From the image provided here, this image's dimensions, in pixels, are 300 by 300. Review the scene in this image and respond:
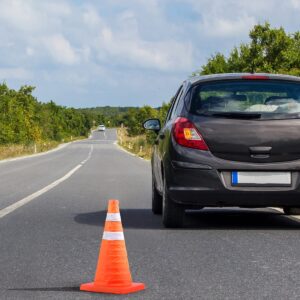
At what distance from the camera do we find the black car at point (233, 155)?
855 centimetres

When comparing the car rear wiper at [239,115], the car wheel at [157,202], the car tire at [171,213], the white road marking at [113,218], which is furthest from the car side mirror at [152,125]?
the white road marking at [113,218]

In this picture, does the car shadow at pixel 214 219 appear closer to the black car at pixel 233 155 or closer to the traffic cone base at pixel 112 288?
the black car at pixel 233 155

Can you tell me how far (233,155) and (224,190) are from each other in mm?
403

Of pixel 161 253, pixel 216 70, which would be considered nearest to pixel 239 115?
pixel 161 253

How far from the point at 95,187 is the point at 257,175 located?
980 cm

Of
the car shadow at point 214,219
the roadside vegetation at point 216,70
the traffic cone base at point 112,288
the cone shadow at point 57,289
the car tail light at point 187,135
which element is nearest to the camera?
the traffic cone base at point 112,288

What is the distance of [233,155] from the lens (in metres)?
8.58

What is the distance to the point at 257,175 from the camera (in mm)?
8562

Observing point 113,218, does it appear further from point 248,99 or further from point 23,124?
point 23,124

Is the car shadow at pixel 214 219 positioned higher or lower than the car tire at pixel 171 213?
lower

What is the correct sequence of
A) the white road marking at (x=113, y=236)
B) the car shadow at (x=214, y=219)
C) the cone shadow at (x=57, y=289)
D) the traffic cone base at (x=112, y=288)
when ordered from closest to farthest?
the traffic cone base at (x=112, y=288) → the cone shadow at (x=57, y=289) → the white road marking at (x=113, y=236) → the car shadow at (x=214, y=219)

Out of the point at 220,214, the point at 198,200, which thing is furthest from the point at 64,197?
the point at 198,200

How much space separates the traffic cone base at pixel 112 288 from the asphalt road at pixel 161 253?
0.25 feet

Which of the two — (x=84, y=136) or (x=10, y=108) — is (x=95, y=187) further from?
(x=84, y=136)
